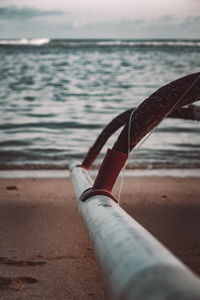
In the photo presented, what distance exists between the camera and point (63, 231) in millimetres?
2652

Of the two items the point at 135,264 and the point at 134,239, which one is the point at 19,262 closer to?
the point at 134,239

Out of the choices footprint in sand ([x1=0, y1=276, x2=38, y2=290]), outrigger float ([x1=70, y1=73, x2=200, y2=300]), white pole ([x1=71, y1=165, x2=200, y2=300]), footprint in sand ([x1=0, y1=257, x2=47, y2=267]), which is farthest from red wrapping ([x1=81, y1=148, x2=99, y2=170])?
white pole ([x1=71, y1=165, x2=200, y2=300])

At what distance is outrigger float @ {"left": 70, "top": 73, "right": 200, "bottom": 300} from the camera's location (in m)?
0.80

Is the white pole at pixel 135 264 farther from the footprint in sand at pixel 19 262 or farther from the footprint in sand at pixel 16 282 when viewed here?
the footprint in sand at pixel 19 262

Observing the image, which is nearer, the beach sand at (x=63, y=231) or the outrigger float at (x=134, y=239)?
the outrigger float at (x=134, y=239)

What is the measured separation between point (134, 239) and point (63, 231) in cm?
169

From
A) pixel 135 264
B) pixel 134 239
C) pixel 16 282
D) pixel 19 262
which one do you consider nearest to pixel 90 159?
pixel 19 262

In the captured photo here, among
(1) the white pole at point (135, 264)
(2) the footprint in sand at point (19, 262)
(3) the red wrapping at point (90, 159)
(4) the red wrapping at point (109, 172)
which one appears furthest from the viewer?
(3) the red wrapping at point (90, 159)

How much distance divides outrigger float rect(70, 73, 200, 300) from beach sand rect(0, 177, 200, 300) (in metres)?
0.50

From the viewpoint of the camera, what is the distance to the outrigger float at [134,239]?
0.80m

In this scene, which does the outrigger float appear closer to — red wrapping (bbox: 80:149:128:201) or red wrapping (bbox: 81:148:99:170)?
red wrapping (bbox: 80:149:128:201)

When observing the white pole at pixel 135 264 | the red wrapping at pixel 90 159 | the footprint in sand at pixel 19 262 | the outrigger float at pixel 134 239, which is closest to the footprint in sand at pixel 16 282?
the footprint in sand at pixel 19 262

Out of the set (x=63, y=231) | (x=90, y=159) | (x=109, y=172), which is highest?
(x=109, y=172)

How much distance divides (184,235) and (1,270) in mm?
1344
